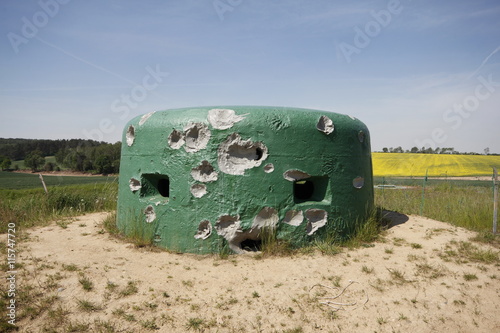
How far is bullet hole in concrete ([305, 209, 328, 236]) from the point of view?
5043 mm

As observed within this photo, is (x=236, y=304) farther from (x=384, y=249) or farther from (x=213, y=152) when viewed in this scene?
(x=384, y=249)

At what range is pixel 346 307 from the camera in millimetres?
3613

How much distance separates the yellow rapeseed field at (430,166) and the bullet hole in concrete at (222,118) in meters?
19.6

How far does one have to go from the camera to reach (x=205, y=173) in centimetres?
488

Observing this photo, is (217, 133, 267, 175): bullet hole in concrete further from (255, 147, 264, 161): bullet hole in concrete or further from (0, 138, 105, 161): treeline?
(0, 138, 105, 161): treeline

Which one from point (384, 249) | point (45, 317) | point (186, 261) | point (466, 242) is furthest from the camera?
point (466, 242)

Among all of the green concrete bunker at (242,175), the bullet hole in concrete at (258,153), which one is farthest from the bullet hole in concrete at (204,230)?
the bullet hole in concrete at (258,153)

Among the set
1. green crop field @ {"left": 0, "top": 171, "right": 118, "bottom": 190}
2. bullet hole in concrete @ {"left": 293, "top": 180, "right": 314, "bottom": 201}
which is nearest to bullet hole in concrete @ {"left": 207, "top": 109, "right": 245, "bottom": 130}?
bullet hole in concrete @ {"left": 293, "top": 180, "right": 314, "bottom": 201}

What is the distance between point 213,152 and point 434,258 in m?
3.75

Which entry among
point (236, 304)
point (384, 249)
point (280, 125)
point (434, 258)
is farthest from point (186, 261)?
point (434, 258)

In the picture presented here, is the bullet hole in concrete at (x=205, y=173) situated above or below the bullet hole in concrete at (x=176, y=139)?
below

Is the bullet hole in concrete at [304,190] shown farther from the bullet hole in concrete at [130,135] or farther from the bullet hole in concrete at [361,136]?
the bullet hole in concrete at [130,135]

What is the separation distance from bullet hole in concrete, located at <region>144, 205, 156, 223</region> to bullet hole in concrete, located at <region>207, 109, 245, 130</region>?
177 cm

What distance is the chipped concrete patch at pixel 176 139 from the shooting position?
4953 mm
